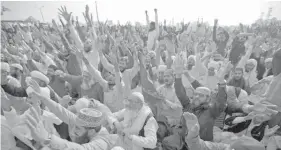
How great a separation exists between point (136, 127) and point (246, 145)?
118cm

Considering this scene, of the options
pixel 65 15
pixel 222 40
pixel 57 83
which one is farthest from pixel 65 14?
pixel 222 40

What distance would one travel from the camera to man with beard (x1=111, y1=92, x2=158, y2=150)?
231cm

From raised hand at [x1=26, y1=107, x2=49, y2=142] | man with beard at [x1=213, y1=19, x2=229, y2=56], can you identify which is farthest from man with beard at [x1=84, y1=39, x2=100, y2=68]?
raised hand at [x1=26, y1=107, x2=49, y2=142]

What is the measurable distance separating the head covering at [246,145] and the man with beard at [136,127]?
85cm

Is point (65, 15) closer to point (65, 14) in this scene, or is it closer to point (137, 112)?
point (65, 14)

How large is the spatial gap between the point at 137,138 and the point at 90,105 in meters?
0.83

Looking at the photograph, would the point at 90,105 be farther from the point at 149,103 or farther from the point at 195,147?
the point at 195,147

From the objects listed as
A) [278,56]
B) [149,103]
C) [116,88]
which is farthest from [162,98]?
[278,56]

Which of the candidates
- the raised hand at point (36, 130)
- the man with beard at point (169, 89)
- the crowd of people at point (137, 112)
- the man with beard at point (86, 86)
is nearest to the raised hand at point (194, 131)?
the crowd of people at point (137, 112)

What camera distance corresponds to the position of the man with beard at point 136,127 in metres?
2.31

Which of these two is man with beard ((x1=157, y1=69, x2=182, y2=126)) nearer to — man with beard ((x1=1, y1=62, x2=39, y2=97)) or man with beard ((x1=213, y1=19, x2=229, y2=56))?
man with beard ((x1=1, y1=62, x2=39, y2=97))

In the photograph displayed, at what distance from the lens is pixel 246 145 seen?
2.12m

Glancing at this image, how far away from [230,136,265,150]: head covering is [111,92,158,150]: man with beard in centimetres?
85

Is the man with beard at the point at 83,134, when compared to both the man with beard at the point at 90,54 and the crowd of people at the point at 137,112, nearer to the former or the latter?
the crowd of people at the point at 137,112
